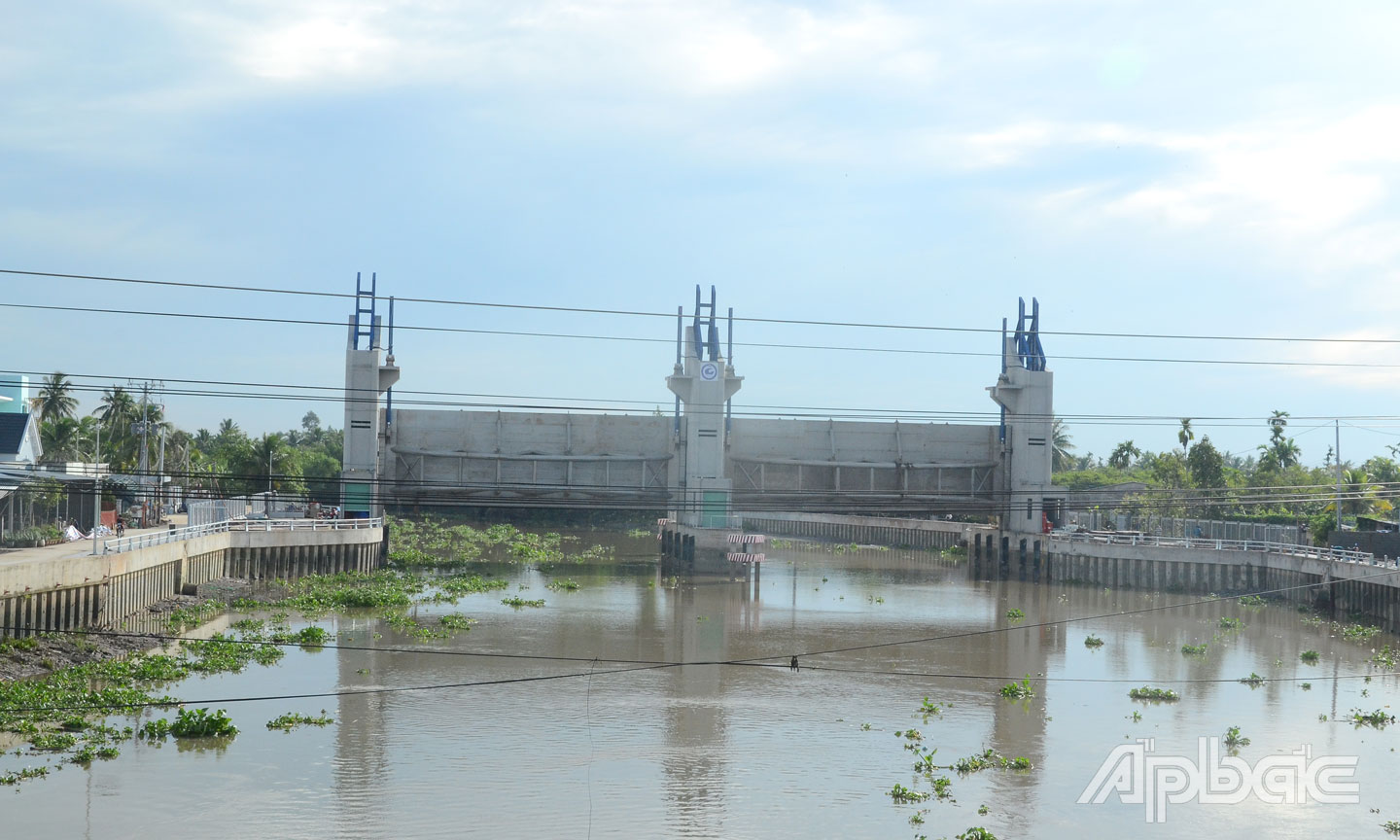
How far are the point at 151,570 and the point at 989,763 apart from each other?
92.5 feet

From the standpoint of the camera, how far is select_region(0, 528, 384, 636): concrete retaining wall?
97.6ft

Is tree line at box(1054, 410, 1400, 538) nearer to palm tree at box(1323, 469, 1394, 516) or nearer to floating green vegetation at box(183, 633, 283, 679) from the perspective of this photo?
palm tree at box(1323, 469, 1394, 516)

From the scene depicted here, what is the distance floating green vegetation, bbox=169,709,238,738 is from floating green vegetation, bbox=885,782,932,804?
41.7ft

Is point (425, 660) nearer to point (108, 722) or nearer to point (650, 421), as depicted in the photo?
point (108, 722)

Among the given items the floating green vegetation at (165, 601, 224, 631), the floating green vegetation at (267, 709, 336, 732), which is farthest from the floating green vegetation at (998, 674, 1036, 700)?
the floating green vegetation at (165, 601, 224, 631)

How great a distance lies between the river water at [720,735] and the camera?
19.4m

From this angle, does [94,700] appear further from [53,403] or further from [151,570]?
[53,403]

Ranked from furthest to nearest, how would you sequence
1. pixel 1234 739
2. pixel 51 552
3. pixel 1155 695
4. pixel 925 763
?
1. pixel 51 552
2. pixel 1155 695
3. pixel 1234 739
4. pixel 925 763

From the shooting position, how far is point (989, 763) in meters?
22.8

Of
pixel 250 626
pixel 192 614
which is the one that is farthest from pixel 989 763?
pixel 192 614

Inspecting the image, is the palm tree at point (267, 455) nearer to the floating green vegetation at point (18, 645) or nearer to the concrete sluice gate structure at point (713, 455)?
the concrete sluice gate structure at point (713, 455)

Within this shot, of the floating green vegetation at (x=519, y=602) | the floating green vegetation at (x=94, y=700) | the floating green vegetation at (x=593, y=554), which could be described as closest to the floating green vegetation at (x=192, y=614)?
the floating green vegetation at (x=94, y=700)

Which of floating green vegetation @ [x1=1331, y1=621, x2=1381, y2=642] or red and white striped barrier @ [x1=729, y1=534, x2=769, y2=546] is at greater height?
red and white striped barrier @ [x1=729, y1=534, x2=769, y2=546]

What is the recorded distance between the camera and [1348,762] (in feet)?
77.0
